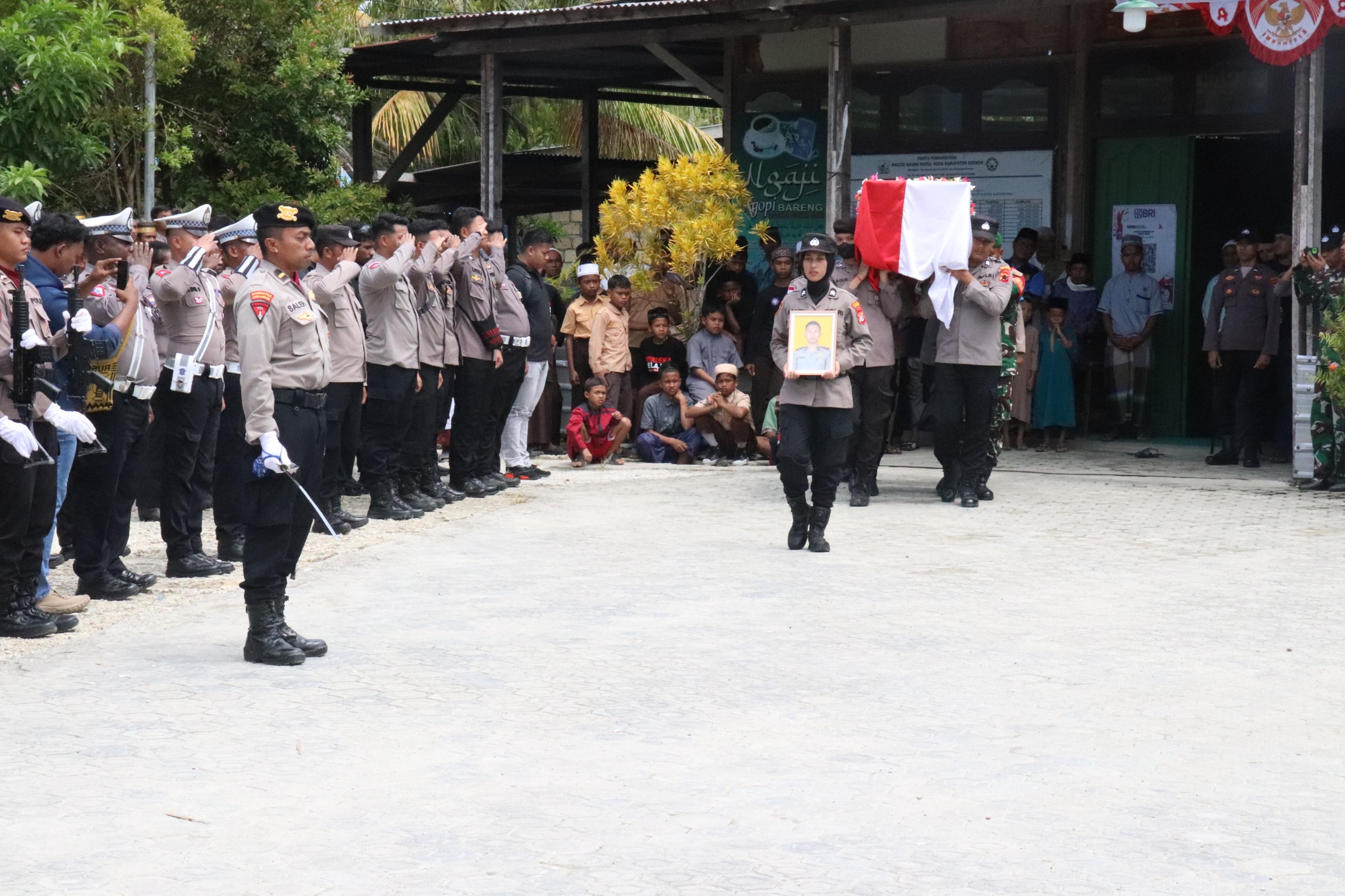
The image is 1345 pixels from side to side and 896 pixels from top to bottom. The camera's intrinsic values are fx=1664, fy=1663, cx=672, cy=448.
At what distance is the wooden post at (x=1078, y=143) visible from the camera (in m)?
15.7

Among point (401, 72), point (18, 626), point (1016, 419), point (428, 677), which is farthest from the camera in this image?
Result: point (401, 72)

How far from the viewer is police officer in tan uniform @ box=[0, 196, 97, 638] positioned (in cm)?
686

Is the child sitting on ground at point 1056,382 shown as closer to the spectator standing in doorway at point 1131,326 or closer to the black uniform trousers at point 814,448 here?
the spectator standing in doorway at point 1131,326

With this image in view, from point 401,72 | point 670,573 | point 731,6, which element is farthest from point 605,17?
point 670,573

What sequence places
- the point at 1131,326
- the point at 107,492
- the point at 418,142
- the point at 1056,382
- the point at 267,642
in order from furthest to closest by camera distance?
the point at 418,142, the point at 1131,326, the point at 1056,382, the point at 107,492, the point at 267,642

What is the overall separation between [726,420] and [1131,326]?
399 cm

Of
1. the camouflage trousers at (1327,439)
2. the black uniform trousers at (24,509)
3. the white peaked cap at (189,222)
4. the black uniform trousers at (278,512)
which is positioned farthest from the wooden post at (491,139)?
the black uniform trousers at (278,512)

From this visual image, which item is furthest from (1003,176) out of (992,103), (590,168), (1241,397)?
(590,168)

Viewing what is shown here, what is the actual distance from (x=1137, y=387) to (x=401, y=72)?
27.8 feet

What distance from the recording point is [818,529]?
9539 millimetres

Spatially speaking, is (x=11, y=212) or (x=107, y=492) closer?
(x=11, y=212)

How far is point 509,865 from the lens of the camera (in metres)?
4.40

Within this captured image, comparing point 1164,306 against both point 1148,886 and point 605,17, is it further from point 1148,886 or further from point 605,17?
point 1148,886

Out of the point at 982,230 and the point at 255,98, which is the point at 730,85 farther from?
the point at 982,230
